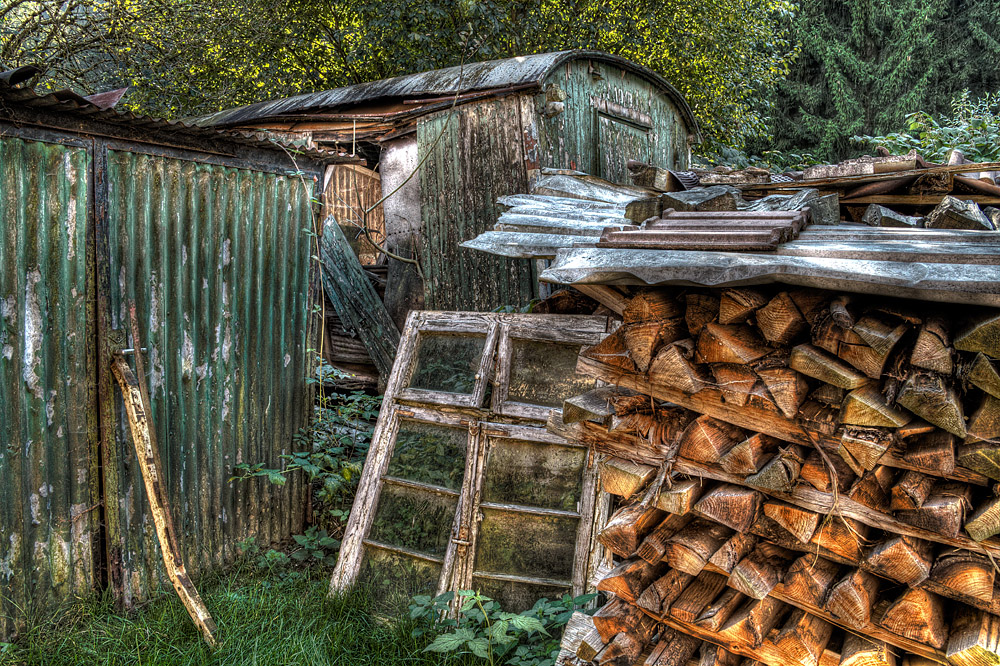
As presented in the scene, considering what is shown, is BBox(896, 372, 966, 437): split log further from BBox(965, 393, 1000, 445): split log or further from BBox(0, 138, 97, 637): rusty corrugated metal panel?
BBox(0, 138, 97, 637): rusty corrugated metal panel

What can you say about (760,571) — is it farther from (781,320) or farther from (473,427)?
(473,427)

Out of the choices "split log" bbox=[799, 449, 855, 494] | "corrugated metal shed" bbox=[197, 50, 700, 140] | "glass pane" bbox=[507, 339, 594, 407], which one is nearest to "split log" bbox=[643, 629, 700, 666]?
"split log" bbox=[799, 449, 855, 494]

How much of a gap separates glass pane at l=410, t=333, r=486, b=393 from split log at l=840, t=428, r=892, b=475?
2459mm

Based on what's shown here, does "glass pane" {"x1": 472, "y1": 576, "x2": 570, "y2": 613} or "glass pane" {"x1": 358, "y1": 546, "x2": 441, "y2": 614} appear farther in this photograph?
"glass pane" {"x1": 358, "y1": 546, "x2": 441, "y2": 614}

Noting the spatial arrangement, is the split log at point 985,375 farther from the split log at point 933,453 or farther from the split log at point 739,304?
the split log at point 739,304

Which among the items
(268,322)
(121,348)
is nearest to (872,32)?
(268,322)

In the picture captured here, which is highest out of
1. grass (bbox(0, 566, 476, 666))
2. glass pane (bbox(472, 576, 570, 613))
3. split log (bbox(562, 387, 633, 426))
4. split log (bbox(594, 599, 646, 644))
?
split log (bbox(562, 387, 633, 426))

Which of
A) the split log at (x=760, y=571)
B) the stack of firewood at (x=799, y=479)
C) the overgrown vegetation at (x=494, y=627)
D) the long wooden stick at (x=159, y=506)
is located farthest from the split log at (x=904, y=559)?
the long wooden stick at (x=159, y=506)

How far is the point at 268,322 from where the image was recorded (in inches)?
177

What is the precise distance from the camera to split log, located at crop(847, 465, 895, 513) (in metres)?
1.93

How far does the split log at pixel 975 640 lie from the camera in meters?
1.76

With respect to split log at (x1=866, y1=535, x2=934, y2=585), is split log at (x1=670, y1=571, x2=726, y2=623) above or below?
below

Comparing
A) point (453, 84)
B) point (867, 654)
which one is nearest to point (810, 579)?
point (867, 654)

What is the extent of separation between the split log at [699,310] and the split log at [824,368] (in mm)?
272
